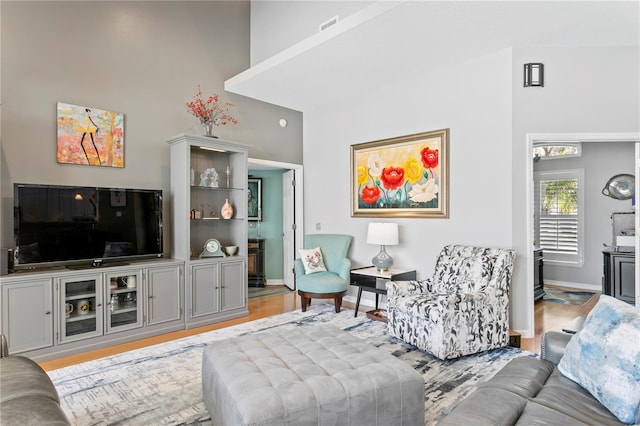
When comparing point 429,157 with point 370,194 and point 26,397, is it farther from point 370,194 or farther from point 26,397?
point 26,397

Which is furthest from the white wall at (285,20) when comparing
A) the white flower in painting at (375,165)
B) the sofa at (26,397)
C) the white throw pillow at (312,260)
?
the sofa at (26,397)

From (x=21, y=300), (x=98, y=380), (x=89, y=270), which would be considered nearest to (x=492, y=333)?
(x=98, y=380)

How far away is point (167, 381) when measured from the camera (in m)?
2.79

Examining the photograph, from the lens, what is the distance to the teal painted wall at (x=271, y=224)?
6.64m

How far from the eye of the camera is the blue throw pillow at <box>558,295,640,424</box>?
1517 mm

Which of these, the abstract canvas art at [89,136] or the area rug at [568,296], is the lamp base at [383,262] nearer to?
the area rug at [568,296]

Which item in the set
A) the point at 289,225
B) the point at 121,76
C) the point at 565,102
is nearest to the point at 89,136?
the point at 121,76

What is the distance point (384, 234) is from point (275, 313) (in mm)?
1739

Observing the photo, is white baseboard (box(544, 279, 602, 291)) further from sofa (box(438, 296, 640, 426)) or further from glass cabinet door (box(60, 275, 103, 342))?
glass cabinet door (box(60, 275, 103, 342))

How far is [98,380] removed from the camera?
283 centimetres

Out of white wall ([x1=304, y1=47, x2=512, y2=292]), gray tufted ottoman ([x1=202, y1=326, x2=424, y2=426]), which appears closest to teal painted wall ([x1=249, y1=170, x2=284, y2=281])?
white wall ([x1=304, y1=47, x2=512, y2=292])

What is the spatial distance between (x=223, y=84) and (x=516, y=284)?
14.2 feet

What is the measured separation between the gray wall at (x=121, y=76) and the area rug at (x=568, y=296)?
478 centimetres

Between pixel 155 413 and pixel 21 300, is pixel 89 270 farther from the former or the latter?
pixel 155 413
